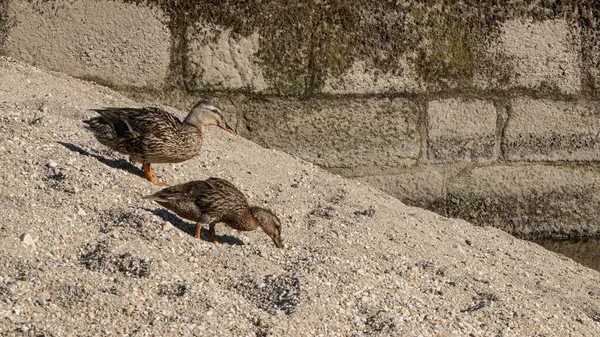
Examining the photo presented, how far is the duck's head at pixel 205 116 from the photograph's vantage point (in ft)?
18.5

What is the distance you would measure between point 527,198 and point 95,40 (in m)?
2.79

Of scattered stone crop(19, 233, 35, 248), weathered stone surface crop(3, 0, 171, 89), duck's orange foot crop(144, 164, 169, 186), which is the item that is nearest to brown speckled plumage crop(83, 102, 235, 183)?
duck's orange foot crop(144, 164, 169, 186)

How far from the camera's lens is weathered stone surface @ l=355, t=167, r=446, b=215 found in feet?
20.3

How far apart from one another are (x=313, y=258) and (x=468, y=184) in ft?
6.05

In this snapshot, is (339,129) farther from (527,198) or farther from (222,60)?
(527,198)

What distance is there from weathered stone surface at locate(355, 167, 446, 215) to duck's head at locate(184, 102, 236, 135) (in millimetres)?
1007

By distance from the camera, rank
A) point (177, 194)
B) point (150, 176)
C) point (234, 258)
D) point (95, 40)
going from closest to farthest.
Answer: point (234, 258)
point (177, 194)
point (150, 176)
point (95, 40)

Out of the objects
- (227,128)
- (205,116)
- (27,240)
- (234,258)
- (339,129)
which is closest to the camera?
(27,240)

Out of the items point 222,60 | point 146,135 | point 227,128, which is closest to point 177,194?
point 146,135

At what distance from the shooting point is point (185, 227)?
201 inches

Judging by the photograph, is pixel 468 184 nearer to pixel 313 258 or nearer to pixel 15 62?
pixel 313 258

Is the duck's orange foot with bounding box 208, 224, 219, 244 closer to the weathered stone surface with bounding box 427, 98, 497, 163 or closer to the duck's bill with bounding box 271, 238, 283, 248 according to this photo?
the duck's bill with bounding box 271, 238, 283, 248

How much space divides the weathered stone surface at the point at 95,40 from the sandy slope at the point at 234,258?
4.4 inches

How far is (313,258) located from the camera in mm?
4688
